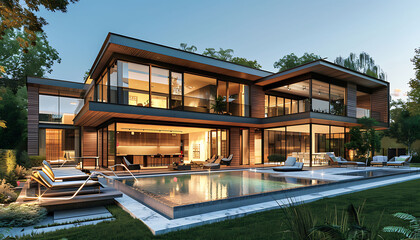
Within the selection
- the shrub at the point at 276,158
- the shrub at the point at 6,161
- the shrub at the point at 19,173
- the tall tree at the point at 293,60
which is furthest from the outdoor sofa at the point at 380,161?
the tall tree at the point at 293,60

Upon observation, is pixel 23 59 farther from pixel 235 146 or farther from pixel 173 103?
pixel 235 146

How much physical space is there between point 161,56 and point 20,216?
9.44m

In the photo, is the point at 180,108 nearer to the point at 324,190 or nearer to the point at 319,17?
the point at 324,190

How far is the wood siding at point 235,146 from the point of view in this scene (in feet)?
54.4

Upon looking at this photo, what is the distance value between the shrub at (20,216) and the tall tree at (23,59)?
95.9 feet

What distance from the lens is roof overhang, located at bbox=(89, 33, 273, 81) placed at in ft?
37.2

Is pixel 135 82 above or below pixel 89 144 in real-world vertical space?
above

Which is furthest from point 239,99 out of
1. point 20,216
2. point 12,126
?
point 12,126

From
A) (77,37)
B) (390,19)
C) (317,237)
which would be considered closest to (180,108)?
(317,237)

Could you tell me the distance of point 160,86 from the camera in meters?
15.1

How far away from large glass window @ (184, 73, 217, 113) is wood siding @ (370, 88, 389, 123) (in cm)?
1334

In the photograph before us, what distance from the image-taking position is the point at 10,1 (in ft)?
13.3

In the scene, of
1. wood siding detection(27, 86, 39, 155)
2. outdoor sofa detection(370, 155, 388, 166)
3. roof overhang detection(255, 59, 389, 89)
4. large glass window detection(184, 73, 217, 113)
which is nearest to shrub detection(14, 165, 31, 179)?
wood siding detection(27, 86, 39, 155)

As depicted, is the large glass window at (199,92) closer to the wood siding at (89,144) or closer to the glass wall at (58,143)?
the wood siding at (89,144)
